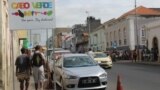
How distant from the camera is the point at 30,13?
471 inches

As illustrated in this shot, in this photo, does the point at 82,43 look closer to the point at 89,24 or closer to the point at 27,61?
the point at 89,24

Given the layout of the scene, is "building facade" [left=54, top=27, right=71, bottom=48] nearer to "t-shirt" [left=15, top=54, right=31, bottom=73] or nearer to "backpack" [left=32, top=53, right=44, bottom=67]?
"backpack" [left=32, top=53, right=44, bottom=67]

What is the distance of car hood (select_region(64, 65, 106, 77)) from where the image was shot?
16.4m

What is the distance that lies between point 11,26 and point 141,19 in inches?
2799

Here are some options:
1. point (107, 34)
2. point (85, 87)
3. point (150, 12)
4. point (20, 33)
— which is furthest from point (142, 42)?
point (85, 87)

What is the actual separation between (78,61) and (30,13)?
684 cm

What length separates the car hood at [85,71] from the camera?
16422mm

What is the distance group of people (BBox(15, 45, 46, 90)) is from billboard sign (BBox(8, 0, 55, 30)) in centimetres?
338

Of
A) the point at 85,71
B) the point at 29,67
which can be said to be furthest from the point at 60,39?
the point at 29,67

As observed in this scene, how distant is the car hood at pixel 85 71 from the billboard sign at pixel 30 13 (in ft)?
15.5

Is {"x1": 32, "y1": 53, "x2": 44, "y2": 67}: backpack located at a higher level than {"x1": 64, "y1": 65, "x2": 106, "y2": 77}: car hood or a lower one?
higher

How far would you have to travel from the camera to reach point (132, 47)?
7838 cm

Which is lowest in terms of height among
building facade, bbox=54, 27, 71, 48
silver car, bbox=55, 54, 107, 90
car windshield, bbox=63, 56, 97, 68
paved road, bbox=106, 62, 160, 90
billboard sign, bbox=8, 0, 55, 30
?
paved road, bbox=106, 62, 160, 90

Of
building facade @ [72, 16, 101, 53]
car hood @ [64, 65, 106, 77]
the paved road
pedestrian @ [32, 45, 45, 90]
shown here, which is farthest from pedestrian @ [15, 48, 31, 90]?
building facade @ [72, 16, 101, 53]
